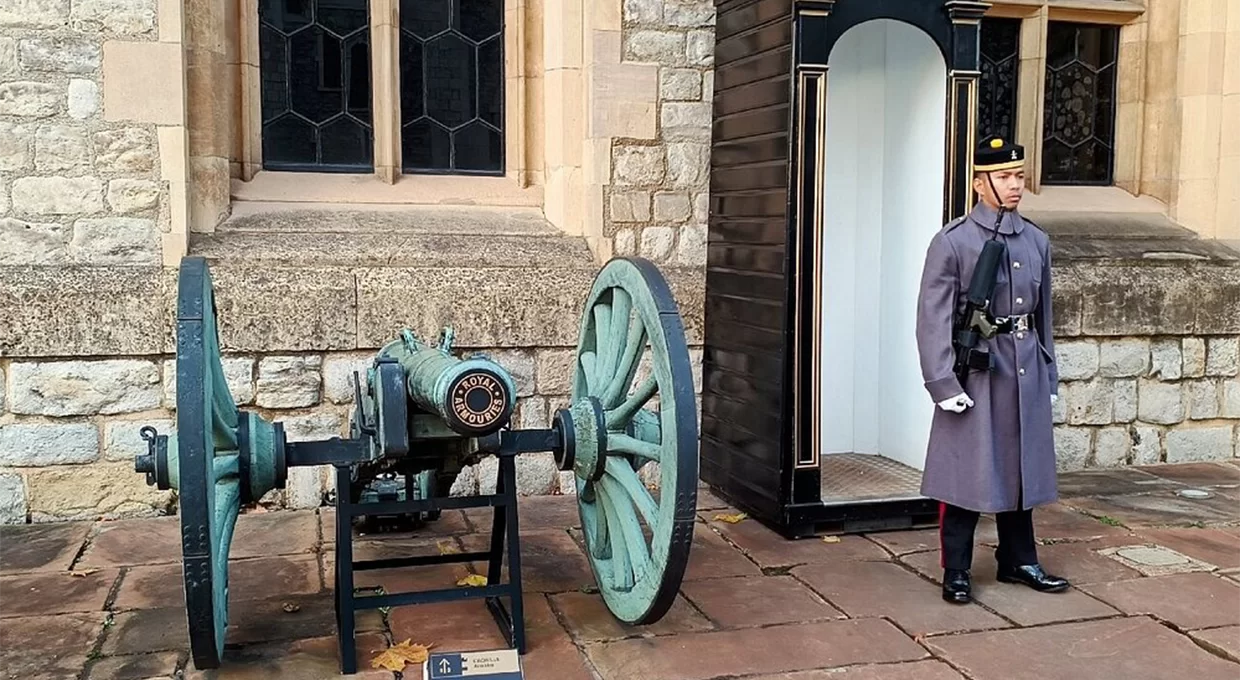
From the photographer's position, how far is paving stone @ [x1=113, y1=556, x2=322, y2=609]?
12.6ft

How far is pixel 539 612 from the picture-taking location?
3730 millimetres

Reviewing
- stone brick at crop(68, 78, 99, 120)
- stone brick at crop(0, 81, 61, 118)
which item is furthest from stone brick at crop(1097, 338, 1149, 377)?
stone brick at crop(0, 81, 61, 118)

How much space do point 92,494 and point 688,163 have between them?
9.48 ft

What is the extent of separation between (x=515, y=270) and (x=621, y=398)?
1.82 m

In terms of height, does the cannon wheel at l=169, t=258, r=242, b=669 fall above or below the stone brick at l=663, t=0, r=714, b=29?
below

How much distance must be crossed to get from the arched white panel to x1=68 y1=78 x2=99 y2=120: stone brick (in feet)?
9.92

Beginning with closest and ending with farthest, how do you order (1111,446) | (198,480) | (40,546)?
(198,480), (40,546), (1111,446)

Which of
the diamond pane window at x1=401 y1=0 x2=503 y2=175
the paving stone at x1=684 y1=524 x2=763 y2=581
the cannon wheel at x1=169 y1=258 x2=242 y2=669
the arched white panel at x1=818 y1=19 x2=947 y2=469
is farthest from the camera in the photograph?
the diamond pane window at x1=401 y1=0 x2=503 y2=175

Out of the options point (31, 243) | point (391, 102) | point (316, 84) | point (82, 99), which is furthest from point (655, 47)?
point (31, 243)

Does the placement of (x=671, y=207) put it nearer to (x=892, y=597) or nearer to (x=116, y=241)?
(x=892, y=597)

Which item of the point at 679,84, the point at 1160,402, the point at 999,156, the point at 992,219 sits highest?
the point at 679,84

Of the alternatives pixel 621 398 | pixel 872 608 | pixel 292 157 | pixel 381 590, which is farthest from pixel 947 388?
pixel 292 157

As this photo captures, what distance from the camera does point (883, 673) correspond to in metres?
3.29

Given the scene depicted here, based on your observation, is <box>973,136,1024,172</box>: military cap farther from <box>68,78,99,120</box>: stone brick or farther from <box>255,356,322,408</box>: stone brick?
<box>68,78,99,120</box>: stone brick
